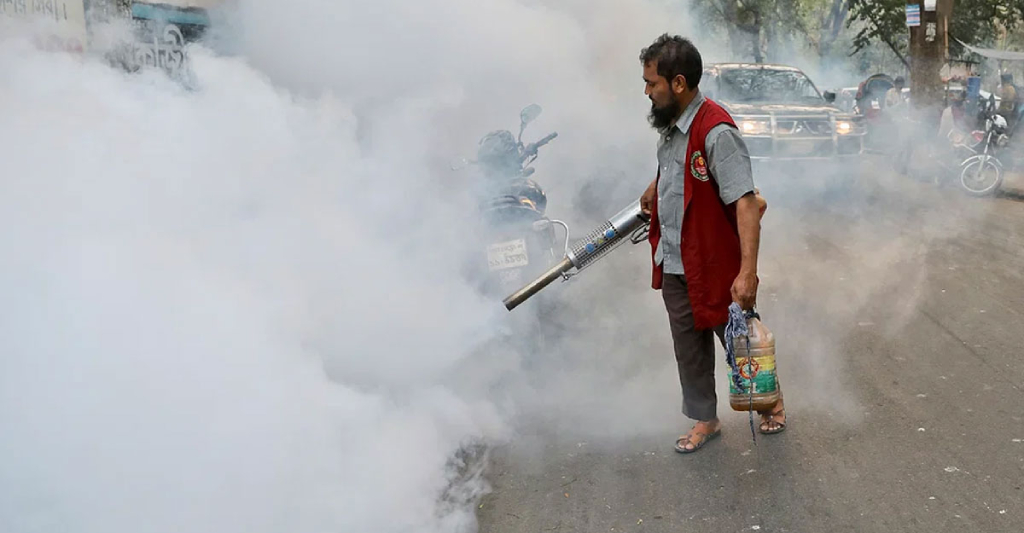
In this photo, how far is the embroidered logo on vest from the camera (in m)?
3.68

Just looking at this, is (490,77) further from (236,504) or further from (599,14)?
(236,504)

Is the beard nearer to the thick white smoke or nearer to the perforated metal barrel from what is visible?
the perforated metal barrel

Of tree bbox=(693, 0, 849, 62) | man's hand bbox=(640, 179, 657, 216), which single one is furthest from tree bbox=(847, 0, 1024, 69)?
man's hand bbox=(640, 179, 657, 216)

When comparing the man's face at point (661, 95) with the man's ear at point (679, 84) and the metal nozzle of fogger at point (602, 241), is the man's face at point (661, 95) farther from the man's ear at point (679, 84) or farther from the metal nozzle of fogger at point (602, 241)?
the metal nozzle of fogger at point (602, 241)

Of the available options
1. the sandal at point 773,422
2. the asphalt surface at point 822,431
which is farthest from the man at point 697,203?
the asphalt surface at point 822,431

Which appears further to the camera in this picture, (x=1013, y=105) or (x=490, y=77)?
(x=1013, y=105)

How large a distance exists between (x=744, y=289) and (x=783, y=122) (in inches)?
347

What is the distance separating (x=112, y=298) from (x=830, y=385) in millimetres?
3342

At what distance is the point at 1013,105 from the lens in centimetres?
1686

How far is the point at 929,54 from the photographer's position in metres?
15.5

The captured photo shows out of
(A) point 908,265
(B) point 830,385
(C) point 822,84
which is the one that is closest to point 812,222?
(A) point 908,265

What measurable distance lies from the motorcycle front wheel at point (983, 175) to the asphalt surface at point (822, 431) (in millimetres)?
5511

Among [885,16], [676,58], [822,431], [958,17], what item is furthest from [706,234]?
[958,17]

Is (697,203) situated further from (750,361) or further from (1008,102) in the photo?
(1008,102)
